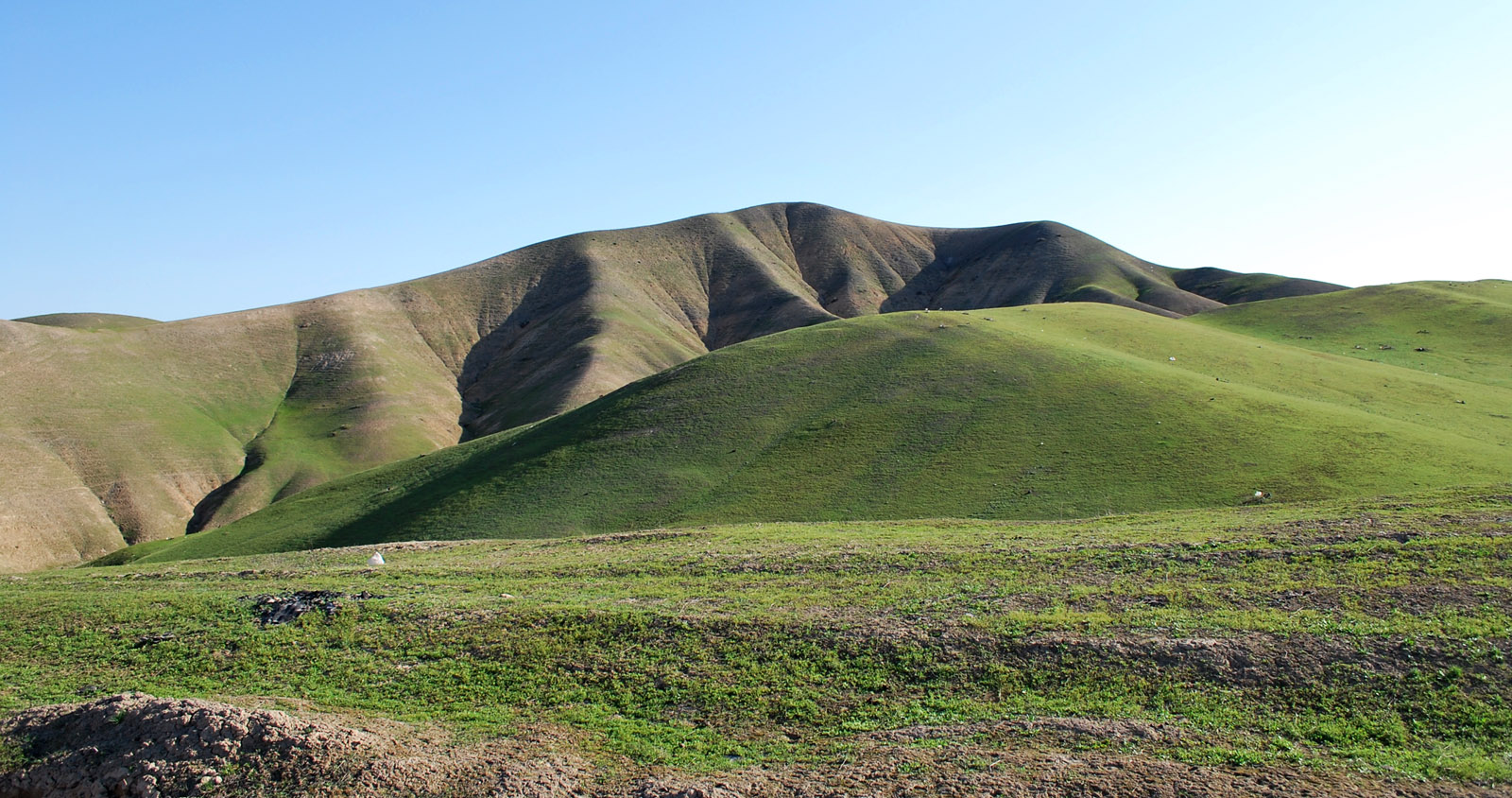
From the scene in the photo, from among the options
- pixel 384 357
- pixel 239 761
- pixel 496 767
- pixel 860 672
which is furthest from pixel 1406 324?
pixel 384 357

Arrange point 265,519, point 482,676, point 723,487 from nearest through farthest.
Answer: point 482,676 → point 723,487 → point 265,519

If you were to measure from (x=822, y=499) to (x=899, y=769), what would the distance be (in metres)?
30.5

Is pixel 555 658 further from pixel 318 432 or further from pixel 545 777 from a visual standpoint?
pixel 318 432

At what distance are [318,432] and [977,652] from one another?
112 metres

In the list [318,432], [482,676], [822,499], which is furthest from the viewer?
[318,432]

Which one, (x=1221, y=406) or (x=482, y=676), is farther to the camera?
(x=1221, y=406)

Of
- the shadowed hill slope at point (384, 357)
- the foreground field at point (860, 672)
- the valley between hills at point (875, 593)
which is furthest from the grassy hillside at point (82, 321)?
the foreground field at point (860, 672)

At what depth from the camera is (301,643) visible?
17.9 metres

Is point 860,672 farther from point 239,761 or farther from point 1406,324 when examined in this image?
point 1406,324

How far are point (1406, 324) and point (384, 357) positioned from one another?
12812 centimetres

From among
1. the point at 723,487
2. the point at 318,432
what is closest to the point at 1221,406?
the point at 723,487

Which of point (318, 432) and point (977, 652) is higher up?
point (977, 652)

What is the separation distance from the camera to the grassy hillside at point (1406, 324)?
65.6m

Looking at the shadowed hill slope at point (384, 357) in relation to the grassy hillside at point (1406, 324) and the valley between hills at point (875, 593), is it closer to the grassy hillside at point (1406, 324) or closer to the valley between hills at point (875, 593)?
the valley between hills at point (875, 593)
